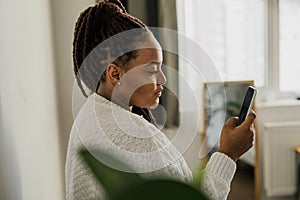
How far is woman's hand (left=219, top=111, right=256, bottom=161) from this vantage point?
0.81m

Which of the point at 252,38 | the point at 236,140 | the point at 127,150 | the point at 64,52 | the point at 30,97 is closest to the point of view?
the point at 127,150

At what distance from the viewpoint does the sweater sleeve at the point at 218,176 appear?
710 mm

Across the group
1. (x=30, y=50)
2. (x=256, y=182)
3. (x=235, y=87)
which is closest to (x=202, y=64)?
(x=235, y=87)

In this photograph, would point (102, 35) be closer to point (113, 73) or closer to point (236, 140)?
point (113, 73)

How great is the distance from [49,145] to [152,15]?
962 mm

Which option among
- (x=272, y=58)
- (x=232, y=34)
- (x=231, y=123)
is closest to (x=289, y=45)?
(x=272, y=58)

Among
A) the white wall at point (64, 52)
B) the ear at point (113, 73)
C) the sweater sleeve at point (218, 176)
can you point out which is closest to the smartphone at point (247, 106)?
the sweater sleeve at point (218, 176)

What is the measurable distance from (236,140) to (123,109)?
0.72ft

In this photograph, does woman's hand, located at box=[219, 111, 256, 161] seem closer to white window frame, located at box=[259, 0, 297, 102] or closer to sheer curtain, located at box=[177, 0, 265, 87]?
sheer curtain, located at box=[177, 0, 265, 87]

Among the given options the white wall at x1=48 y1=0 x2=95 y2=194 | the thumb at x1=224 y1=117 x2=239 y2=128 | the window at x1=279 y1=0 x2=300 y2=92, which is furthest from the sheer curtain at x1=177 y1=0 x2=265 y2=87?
the thumb at x1=224 y1=117 x2=239 y2=128

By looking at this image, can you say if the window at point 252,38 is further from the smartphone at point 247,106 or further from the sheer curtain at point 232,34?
the smartphone at point 247,106

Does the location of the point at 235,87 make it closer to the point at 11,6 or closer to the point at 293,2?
the point at 293,2

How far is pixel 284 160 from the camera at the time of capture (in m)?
2.63

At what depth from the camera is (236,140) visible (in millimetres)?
810
